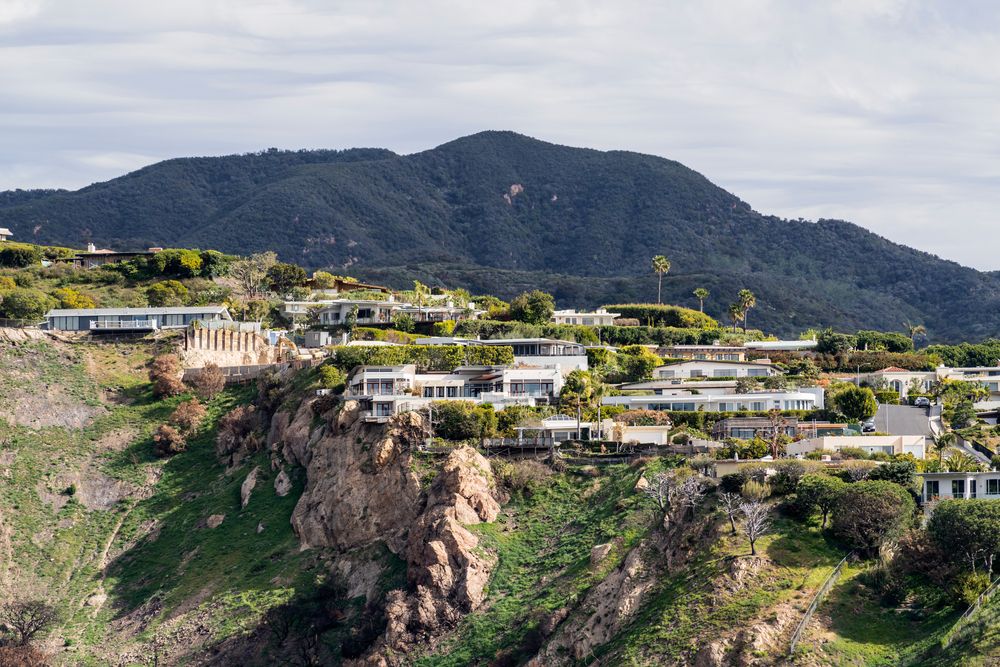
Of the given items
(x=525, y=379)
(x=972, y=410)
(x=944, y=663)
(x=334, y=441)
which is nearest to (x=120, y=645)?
(x=334, y=441)

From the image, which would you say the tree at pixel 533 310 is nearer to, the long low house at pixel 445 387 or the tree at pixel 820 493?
the long low house at pixel 445 387

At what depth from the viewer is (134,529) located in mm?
103312

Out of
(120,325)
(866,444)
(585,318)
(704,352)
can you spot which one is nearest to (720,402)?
(866,444)

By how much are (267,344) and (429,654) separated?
4927 centimetres

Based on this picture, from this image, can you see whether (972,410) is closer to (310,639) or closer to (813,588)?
(813,588)

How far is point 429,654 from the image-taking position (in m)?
82.7

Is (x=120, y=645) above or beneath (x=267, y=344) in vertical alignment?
beneath

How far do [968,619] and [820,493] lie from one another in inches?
498

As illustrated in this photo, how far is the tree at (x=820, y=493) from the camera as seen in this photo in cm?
7806

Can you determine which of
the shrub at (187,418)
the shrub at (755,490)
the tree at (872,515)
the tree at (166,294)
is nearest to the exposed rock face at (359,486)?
the shrub at (187,418)

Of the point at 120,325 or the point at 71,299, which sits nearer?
the point at 120,325

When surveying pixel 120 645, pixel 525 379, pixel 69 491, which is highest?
pixel 525 379

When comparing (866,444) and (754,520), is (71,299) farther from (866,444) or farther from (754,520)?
(754,520)

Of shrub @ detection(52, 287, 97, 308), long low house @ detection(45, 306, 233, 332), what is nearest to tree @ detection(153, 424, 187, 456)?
A: long low house @ detection(45, 306, 233, 332)
